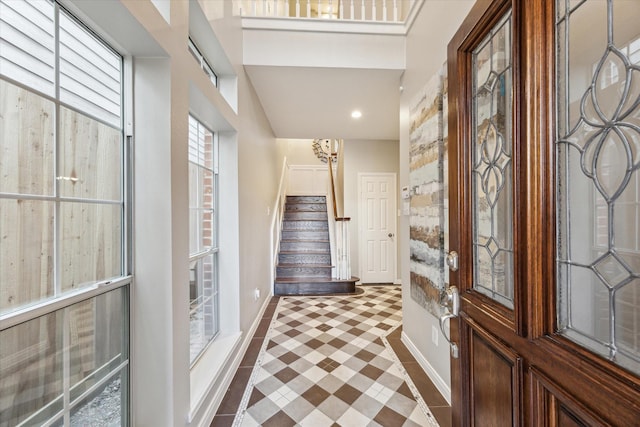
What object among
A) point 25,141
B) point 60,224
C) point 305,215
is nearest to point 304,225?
point 305,215

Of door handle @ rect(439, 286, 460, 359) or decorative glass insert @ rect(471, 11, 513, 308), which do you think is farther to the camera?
door handle @ rect(439, 286, 460, 359)

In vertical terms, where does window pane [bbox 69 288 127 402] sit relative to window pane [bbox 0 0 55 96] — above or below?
below

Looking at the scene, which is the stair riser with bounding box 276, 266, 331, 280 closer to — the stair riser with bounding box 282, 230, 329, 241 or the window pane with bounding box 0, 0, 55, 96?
the stair riser with bounding box 282, 230, 329, 241

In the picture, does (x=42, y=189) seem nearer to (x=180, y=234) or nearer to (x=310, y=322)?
(x=180, y=234)

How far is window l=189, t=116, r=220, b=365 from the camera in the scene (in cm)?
169

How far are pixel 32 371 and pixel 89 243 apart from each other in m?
0.40

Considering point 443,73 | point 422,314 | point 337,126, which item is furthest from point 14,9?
point 337,126

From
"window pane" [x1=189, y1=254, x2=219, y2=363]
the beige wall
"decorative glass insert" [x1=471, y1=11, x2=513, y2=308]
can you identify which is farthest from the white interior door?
"decorative glass insert" [x1=471, y1=11, x2=513, y2=308]

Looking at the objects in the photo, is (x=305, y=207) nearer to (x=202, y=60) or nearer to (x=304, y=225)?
(x=304, y=225)

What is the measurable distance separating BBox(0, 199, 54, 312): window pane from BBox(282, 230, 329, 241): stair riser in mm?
4128

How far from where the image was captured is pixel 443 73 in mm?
1651

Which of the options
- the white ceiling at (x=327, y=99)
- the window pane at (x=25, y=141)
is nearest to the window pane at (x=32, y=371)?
the window pane at (x=25, y=141)

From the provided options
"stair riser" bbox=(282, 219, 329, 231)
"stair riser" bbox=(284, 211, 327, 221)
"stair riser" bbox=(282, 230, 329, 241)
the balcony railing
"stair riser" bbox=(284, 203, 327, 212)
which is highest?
the balcony railing

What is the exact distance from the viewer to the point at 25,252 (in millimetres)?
743
